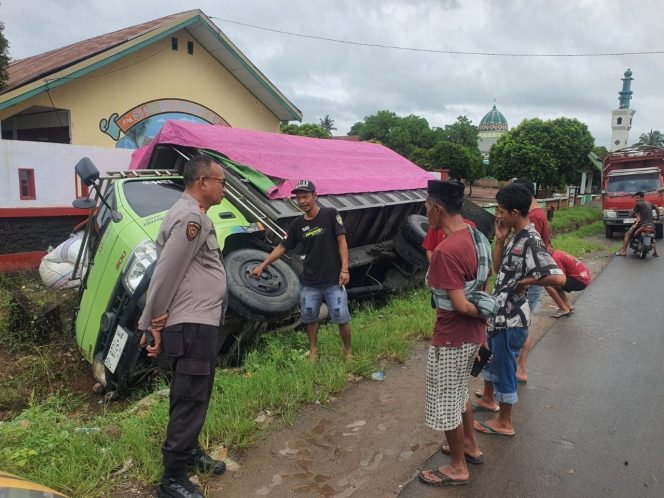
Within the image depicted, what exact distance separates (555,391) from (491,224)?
4.56 meters

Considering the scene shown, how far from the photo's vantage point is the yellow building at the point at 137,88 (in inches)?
381

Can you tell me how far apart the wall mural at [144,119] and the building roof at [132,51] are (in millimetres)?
1365

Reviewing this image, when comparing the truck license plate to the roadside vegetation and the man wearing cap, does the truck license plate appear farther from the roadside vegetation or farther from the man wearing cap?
the man wearing cap

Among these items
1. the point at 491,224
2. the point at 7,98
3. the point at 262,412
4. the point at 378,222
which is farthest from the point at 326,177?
the point at 7,98

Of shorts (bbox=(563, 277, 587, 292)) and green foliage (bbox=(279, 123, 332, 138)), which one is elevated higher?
green foliage (bbox=(279, 123, 332, 138))

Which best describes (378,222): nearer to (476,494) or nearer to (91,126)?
(476,494)

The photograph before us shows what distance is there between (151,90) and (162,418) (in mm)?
10252

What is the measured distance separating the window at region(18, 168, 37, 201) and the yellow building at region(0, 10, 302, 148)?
212 centimetres

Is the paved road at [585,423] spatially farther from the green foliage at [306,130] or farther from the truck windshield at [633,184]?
the green foliage at [306,130]

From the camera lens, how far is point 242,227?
4.83 metres

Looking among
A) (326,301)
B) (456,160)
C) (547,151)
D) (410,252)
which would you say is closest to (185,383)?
(326,301)

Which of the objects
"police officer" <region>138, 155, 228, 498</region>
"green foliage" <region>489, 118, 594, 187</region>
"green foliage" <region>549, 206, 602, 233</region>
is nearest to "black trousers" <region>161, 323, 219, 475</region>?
"police officer" <region>138, 155, 228, 498</region>

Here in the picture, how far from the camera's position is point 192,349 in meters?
2.43

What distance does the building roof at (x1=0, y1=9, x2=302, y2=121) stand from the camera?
9.05 metres
